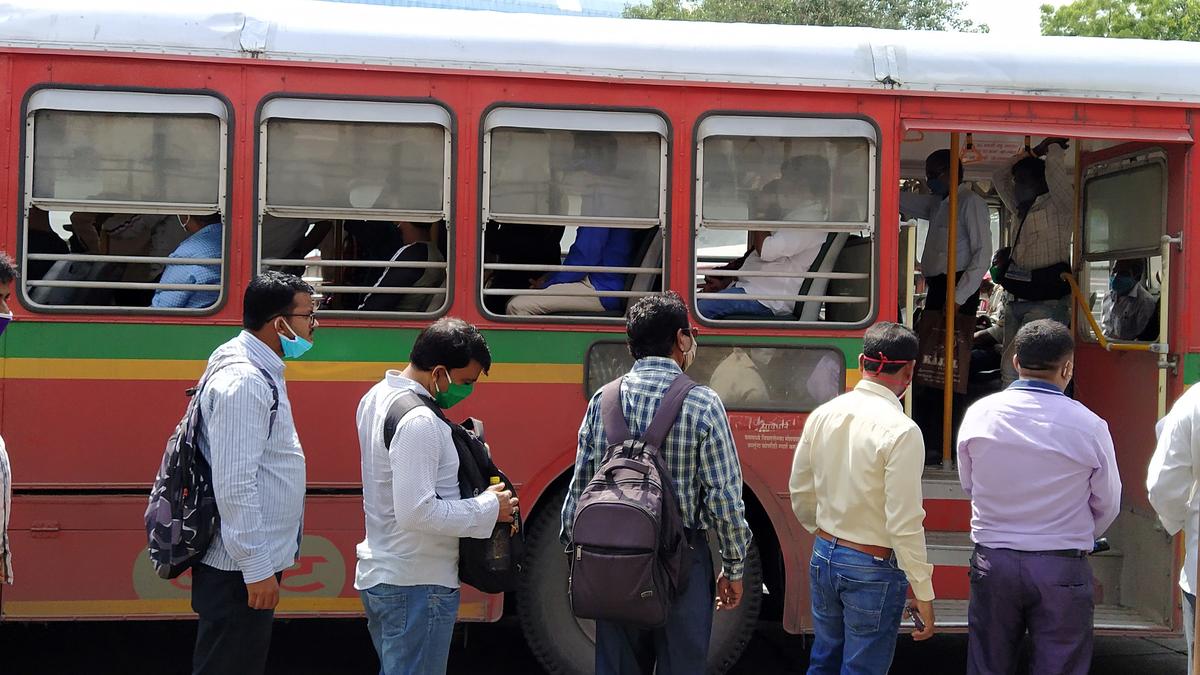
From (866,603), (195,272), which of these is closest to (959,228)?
(866,603)

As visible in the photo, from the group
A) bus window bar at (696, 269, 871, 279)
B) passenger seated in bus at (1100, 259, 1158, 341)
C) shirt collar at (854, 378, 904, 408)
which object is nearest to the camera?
shirt collar at (854, 378, 904, 408)

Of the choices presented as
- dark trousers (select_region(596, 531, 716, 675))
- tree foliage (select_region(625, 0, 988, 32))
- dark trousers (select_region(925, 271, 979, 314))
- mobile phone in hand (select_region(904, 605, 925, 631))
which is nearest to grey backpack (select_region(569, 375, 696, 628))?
dark trousers (select_region(596, 531, 716, 675))

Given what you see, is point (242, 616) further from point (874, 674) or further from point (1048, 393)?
point (1048, 393)

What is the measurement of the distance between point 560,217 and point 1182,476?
271 centimetres

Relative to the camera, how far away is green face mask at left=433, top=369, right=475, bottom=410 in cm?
363

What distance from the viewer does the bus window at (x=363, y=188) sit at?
502cm

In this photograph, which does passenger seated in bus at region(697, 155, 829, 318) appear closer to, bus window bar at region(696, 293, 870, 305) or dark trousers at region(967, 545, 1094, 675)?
bus window bar at region(696, 293, 870, 305)

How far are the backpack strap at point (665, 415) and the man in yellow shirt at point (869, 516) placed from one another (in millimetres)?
608

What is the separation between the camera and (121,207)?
Result: 4.94 meters

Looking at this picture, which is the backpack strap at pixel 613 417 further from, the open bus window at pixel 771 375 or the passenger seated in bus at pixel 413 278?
the passenger seated in bus at pixel 413 278

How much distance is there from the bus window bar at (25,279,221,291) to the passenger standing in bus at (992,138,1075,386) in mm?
4318

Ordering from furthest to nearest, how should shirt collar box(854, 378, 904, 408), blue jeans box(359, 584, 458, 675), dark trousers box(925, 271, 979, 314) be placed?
dark trousers box(925, 271, 979, 314)
shirt collar box(854, 378, 904, 408)
blue jeans box(359, 584, 458, 675)

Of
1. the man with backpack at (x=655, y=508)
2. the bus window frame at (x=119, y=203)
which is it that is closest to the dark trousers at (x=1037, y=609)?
the man with backpack at (x=655, y=508)

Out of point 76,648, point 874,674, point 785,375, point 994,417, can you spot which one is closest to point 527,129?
point 785,375
